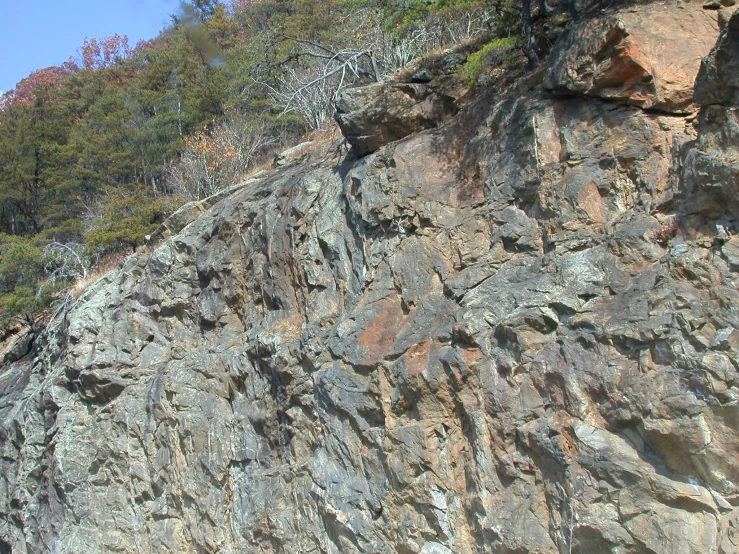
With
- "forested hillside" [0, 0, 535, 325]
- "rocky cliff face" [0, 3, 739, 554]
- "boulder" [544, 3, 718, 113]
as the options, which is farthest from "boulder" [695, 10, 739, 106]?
"forested hillside" [0, 0, 535, 325]

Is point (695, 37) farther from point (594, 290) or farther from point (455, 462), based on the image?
point (455, 462)

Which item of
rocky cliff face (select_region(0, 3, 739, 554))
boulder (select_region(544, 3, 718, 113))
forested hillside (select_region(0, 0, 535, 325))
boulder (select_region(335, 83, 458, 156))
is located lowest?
rocky cliff face (select_region(0, 3, 739, 554))

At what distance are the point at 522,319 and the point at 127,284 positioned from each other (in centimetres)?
871

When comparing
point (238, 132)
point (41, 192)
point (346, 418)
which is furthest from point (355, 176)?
point (41, 192)

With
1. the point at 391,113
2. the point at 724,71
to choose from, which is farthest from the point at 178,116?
the point at 724,71

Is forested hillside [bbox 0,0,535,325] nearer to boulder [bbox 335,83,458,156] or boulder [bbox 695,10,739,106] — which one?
boulder [bbox 335,83,458,156]

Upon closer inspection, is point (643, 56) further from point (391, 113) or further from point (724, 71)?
point (391, 113)

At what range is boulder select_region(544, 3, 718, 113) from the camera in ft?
22.2

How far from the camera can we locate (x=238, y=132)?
21.1 m

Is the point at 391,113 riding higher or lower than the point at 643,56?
higher

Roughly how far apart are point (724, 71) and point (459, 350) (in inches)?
139

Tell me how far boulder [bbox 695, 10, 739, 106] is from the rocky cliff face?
2 cm

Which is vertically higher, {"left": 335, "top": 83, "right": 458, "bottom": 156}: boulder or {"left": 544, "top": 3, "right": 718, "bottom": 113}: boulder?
{"left": 335, "top": 83, "right": 458, "bottom": 156}: boulder

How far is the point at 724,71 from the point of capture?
229 inches
